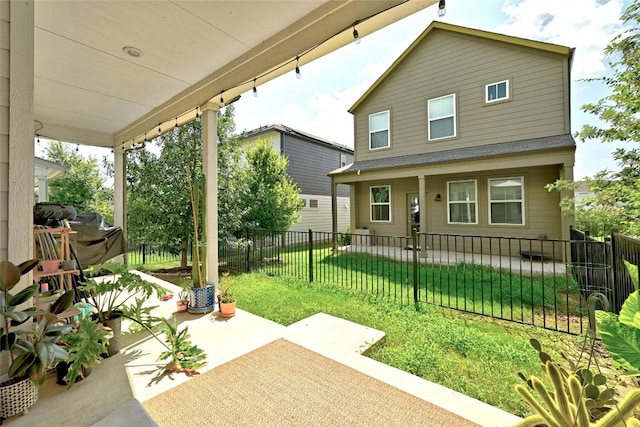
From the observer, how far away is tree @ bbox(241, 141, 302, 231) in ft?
22.8

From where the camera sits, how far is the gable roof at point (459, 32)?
6.29 metres

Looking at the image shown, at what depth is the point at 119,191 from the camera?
5629 mm

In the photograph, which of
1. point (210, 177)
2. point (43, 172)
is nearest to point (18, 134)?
point (210, 177)

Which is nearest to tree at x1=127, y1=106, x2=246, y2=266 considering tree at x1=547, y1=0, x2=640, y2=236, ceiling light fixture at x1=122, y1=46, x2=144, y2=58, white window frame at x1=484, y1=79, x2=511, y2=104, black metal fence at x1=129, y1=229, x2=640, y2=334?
black metal fence at x1=129, y1=229, x2=640, y2=334

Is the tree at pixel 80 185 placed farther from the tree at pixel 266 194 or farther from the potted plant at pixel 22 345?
the potted plant at pixel 22 345

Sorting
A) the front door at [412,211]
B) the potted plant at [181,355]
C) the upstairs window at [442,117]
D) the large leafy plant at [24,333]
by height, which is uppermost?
the upstairs window at [442,117]

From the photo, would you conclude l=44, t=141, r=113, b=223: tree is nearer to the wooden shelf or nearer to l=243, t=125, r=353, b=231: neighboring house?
l=243, t=125, r=353, b=231: neighboring house

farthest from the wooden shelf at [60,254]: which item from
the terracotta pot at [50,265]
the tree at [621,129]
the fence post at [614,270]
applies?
the tree at [621,129]

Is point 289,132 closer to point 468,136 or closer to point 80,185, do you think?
point 468,136

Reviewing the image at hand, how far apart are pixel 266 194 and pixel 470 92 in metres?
6.37

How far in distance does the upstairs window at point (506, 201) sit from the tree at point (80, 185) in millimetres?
12369

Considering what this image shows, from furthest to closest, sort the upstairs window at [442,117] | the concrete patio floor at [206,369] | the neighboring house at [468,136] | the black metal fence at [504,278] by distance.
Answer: the upstairs window at [442,117] < the neighboring house at [468,136] < the black metal fence at [504,278] < the concrete patio floor at [206,369]

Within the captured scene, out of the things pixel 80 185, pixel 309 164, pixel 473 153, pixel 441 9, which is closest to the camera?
pixel 441 9

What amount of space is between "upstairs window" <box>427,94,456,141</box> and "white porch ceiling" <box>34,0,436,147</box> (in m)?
6.53
